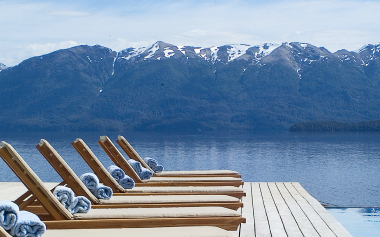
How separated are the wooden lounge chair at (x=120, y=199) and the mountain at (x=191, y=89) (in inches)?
4229

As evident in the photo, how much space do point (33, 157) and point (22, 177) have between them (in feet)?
116

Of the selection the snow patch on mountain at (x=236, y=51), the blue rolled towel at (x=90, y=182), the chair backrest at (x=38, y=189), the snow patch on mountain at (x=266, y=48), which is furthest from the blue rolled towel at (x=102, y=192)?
the snow patch on mountain at (x=236, y=51)

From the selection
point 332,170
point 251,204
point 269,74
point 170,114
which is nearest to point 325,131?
point 170,114

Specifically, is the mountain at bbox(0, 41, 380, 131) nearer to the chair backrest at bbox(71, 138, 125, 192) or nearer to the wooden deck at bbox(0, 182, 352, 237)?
the wooden deck at bbox(0, 182, 352, 237)

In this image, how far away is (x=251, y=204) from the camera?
633cm

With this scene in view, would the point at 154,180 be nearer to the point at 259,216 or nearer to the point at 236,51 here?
the point at 259,216

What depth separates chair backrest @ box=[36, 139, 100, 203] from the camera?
4.69 m

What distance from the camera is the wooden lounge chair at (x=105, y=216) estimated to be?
155 inches

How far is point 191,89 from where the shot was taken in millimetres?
147250

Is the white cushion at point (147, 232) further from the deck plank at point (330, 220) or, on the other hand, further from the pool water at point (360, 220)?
the pool water at point (360, 220)

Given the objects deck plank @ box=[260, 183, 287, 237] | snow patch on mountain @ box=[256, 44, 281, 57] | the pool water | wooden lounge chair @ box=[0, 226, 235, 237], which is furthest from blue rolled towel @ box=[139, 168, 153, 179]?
snow patch on mountain @ box=[256, 44, 281, 57]

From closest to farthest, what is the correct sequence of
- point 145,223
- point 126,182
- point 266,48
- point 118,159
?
point 145,223 → point 126,182 → point 118,159 → point 266,48

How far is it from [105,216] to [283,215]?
7.67 ft

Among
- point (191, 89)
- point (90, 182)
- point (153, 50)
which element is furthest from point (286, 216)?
point (153, 50)
